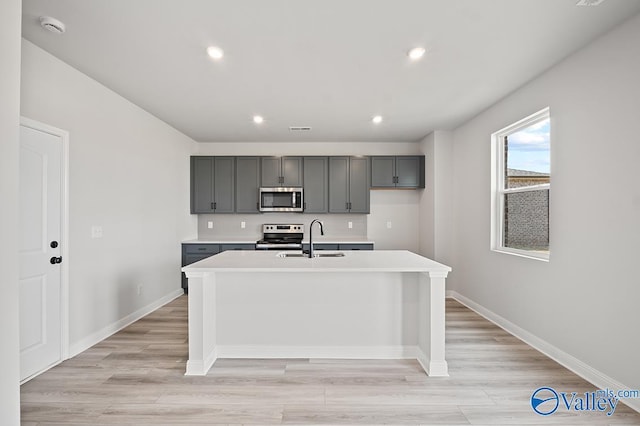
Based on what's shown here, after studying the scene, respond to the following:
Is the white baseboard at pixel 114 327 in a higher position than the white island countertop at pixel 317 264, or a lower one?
lower

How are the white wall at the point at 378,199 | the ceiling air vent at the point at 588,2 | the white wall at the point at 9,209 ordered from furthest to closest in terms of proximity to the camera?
1. the white wall at the point at 378,199
2. the ceiling air vent at the point at 588,2
3. the white wall at the point at 9,209

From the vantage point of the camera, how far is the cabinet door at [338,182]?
551cm

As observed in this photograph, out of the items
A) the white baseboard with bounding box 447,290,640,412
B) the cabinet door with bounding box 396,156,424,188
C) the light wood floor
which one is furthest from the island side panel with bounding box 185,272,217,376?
the cabinet door with bounding box 396,156,424,188

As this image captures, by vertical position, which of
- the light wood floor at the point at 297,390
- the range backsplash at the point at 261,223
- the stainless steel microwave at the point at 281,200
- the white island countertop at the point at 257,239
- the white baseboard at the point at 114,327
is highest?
the stainless steel microwave at the point at 281,200

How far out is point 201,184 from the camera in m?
5.50

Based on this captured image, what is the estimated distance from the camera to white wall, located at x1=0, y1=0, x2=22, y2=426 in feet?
5.02

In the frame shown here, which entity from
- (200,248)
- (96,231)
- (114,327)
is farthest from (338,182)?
(114,327)

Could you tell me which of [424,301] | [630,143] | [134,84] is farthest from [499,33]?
[134,84]

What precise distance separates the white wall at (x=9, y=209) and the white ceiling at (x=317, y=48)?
0.61 metres

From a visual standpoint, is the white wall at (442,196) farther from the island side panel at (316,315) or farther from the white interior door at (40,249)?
the white interior door at (40,249)

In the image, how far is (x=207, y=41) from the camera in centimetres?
240

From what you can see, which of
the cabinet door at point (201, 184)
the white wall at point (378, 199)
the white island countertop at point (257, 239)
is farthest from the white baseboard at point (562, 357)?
the cabinet door at point (201, 184)

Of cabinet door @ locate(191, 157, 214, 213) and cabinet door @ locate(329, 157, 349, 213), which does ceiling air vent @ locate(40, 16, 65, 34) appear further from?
cabinet door @ locate(329, 157, 349, 213)

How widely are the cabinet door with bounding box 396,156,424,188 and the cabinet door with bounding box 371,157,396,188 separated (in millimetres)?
96
